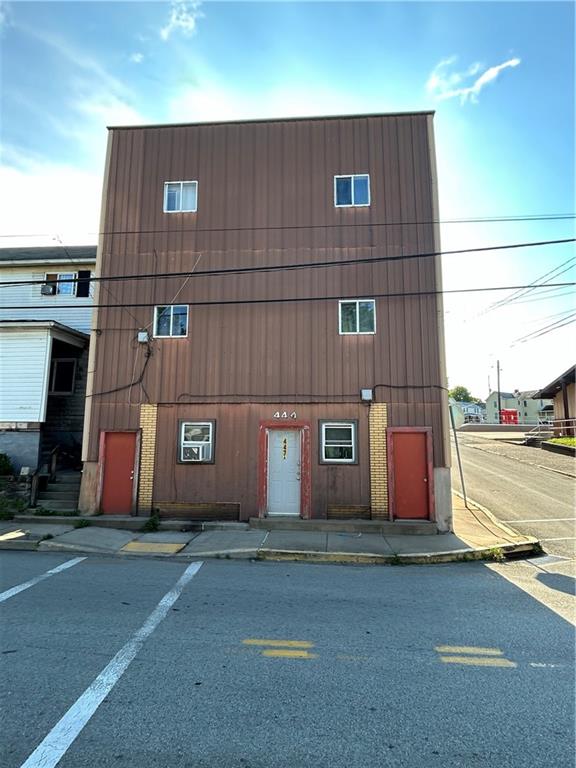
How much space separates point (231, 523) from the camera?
10.7 meters

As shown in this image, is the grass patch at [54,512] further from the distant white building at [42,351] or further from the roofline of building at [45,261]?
the roofline of building at [45,261]

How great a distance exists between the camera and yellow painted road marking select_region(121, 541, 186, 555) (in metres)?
8.79

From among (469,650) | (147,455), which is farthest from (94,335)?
(469,650)

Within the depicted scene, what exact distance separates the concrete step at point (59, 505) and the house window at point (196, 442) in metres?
3.19

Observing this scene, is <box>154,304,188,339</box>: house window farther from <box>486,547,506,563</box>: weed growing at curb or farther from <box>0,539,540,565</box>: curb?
<box>486,547,506,563</box>: weed growing at curb

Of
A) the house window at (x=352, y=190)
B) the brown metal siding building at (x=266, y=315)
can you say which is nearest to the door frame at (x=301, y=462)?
the brown metal siding building at (x=266, y=315)

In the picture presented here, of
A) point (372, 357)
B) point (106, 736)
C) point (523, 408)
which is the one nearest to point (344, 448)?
point (372, 357)

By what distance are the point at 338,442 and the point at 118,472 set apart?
586 centimetres

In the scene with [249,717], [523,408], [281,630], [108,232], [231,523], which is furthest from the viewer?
[523,408]

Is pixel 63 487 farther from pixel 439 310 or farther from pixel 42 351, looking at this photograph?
pixel 439 310

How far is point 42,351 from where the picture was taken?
1367 centimetres

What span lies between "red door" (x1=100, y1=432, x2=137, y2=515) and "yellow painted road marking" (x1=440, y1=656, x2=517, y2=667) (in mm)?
9047

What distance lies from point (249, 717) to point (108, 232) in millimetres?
12488

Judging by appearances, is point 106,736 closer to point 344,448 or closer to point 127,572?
point 127,572
